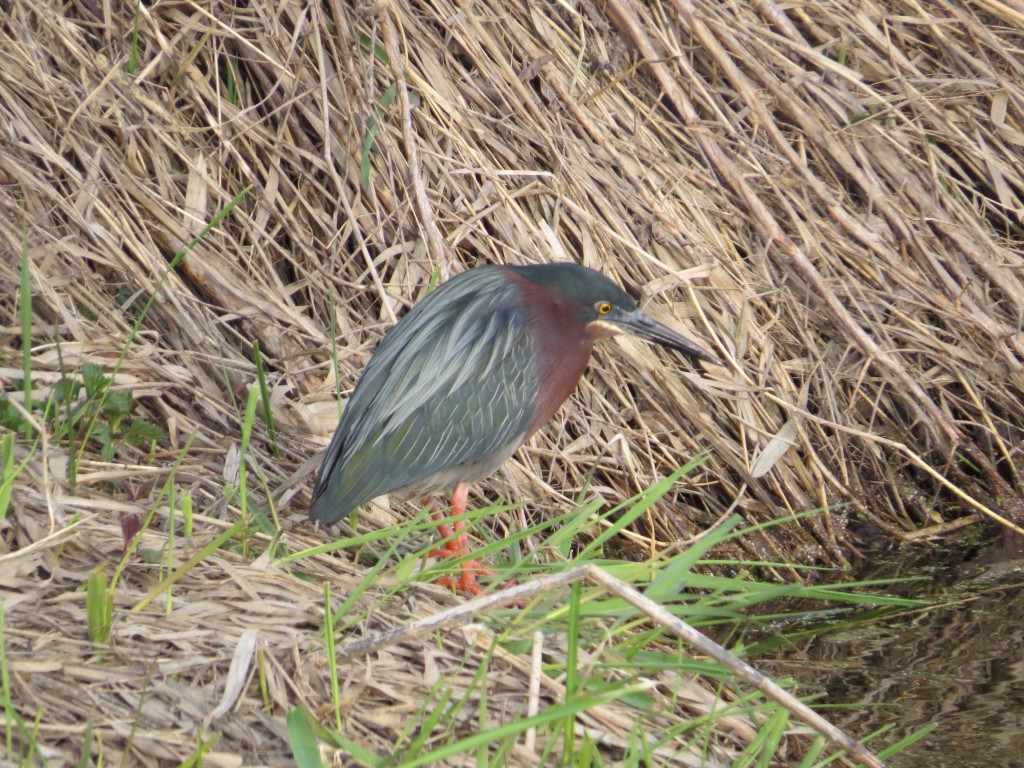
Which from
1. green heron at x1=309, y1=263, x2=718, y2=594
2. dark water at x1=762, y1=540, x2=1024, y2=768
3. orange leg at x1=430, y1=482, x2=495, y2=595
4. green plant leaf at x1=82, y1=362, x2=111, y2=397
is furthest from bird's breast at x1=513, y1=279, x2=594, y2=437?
green plant leaf at x1=82, y1=362, x2=111, y2=397

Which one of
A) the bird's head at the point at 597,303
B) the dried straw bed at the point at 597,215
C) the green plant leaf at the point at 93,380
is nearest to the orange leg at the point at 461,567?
the dried straw bed at the point at 597,215

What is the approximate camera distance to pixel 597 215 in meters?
4.44

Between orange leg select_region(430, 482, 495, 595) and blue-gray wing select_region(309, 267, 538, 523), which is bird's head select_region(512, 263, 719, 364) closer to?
blue-gray wing select_region(309, 267, 538, 523)

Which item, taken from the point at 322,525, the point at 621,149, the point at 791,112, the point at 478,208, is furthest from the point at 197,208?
the point at 791,112

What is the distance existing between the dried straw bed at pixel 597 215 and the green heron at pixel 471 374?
301 mm

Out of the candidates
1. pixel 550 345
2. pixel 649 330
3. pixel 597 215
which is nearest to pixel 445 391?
pixel 550 345

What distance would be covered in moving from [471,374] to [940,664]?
1.61 metres

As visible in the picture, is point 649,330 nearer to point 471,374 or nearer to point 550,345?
point 550,345

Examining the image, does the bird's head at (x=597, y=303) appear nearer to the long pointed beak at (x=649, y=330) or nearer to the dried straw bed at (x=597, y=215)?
the long pointed beak at (x=649, y=330)

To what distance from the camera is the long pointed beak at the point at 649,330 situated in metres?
3.81

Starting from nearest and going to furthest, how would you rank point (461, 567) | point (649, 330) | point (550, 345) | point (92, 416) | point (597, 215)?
1. point (461, 567)
2. point (92, 416)
3. point (550, 345)
4. point (649, 330)
5. point (597, 215)

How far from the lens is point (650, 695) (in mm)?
2574

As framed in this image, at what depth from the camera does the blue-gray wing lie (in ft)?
11.3

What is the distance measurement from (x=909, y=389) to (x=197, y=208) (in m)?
2.59
